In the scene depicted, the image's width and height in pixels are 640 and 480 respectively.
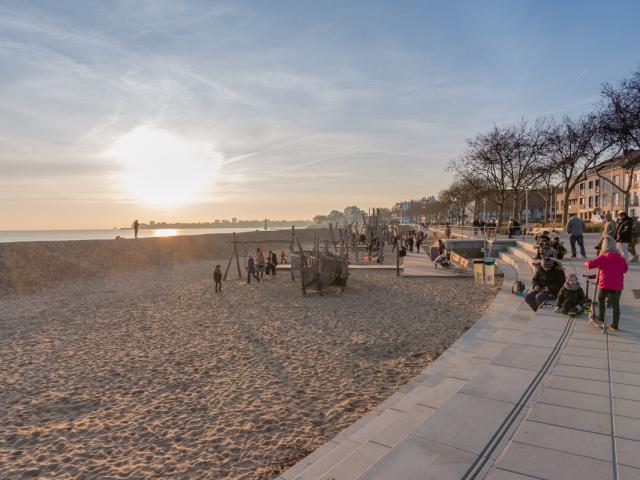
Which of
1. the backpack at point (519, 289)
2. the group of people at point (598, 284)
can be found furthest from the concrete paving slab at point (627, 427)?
the backpack at point (519, 289)

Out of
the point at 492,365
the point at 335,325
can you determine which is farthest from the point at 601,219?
the point at 492,365

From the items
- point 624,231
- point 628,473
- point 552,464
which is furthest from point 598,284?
point 624,231

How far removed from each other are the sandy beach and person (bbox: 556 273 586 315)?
98.8 inches

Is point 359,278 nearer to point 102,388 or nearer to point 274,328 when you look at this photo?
point 274,328

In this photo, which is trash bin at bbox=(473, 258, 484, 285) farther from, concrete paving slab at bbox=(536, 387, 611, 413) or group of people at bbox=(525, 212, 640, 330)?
concrete paving slab at bbox=(536, 387, 611, 413)

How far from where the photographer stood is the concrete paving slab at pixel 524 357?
5855 millimetres

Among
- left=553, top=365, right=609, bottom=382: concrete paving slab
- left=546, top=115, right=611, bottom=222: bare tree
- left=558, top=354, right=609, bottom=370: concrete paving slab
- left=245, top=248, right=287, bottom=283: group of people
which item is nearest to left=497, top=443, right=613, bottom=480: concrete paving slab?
left=553, top=365, right=609, bottom=382: concrete paving slab

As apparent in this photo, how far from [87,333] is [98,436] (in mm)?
6825

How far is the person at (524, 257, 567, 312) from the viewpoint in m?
9.52

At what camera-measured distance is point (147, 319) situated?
12.9 meters

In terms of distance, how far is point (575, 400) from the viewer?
4652mm

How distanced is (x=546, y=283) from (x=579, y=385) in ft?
17.4

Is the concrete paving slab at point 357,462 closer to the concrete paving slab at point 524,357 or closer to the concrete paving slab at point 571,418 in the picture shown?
the concrete paving slab at point 571,418

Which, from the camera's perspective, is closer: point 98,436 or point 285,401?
point 98,436
